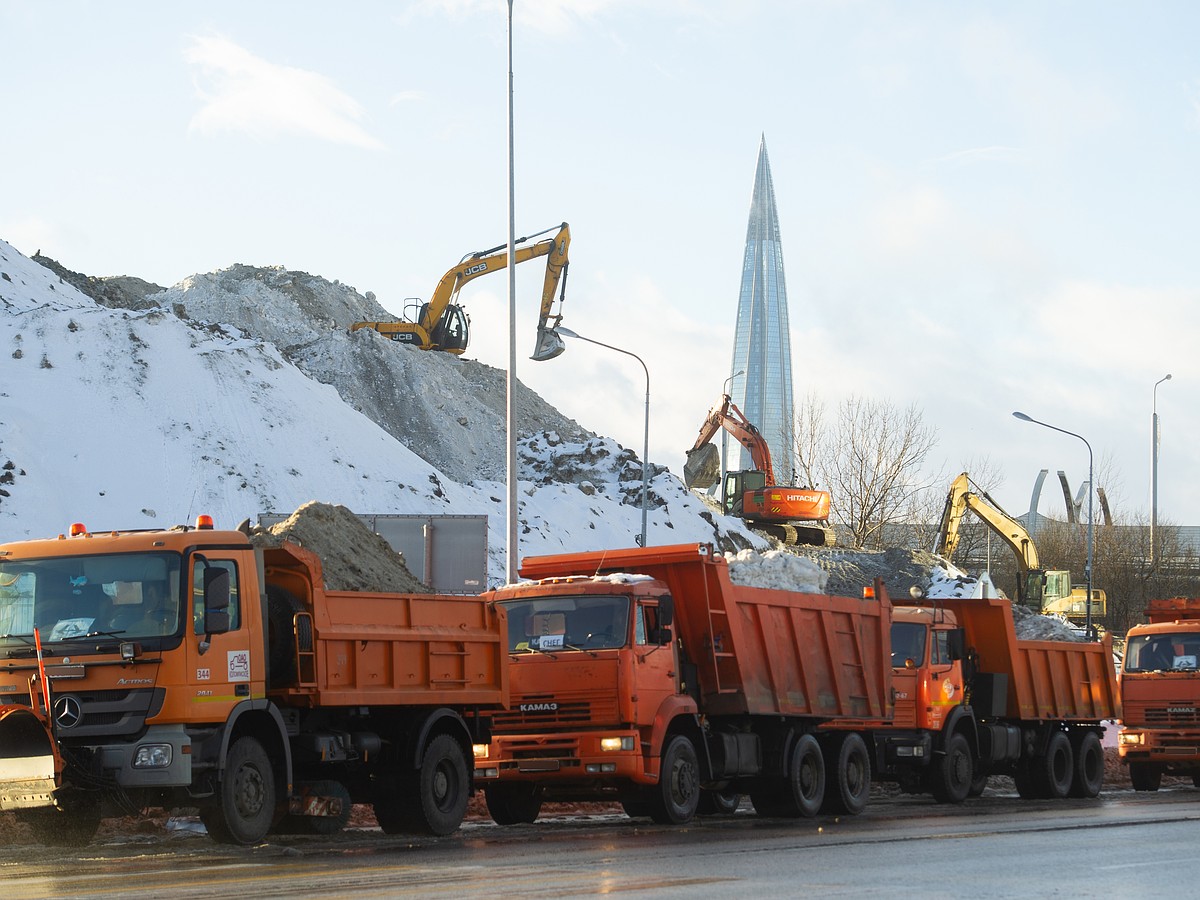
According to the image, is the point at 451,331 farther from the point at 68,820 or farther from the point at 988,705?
the point at 68,820

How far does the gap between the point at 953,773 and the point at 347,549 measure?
11814 millimetres

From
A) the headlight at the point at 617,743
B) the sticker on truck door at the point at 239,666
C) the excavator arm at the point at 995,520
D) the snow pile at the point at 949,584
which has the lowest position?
→ the headlight at the point at 617,743

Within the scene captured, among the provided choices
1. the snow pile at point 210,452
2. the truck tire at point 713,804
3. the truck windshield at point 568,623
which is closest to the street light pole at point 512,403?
the truck tire at point 713,804

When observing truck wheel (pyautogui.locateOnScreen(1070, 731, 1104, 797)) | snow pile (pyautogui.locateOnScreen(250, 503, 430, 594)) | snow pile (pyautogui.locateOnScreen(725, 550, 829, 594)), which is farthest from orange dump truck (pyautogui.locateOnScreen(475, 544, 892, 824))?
snow pile (pyautogui.locateOnScreen(725, 550, 829, 594))

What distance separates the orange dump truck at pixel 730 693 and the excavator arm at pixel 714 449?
1538 inches

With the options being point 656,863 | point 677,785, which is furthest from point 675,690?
point 656,863

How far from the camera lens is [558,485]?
57844 mm

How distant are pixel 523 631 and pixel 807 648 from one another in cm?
437

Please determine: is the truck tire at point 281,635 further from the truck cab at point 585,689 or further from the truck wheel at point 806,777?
the truck wheel at point 806,777

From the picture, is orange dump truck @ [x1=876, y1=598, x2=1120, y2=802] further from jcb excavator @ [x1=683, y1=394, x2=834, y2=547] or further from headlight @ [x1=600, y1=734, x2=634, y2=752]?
jcb excavator @ [x1=683, y1=394, x2=834, y2=547]

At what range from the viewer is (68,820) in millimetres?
13875

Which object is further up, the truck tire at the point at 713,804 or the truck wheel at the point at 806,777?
the truck wheel at the point at 806,777

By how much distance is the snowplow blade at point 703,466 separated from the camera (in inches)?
2547

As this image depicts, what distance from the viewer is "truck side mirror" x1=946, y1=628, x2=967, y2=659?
23578 millimetres
